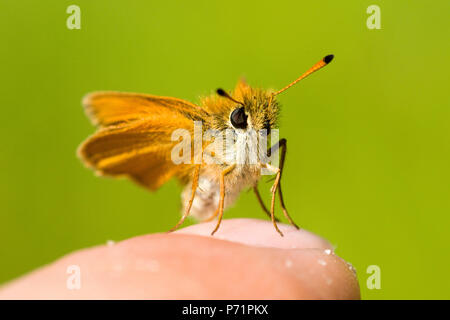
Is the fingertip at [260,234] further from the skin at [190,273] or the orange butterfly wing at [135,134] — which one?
the orange butterfly wing at [135,134]

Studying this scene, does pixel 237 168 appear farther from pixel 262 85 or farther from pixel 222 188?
pixel 262 85

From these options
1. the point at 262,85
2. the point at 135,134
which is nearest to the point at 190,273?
the point at 135,134

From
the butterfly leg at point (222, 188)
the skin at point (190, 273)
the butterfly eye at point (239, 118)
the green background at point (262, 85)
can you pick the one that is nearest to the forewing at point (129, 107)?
the butterfly eye at point (239, 118)

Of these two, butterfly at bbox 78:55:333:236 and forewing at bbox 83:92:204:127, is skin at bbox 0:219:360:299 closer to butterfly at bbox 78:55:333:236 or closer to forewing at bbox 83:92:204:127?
butterfly at bbox 78:55:333:236
